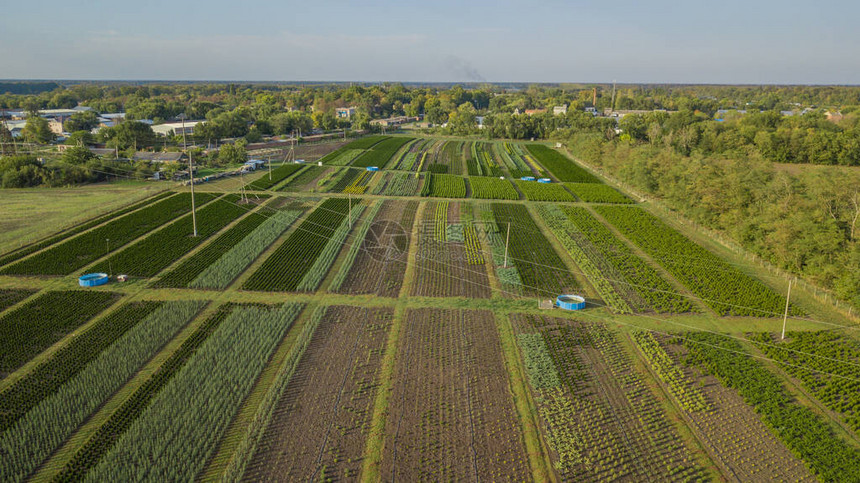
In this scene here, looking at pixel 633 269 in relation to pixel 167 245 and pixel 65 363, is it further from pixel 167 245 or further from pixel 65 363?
pixel 167 245

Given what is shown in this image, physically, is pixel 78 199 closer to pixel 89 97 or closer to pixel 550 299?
pixel 550 299

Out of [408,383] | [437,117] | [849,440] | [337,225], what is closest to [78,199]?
[337,225]

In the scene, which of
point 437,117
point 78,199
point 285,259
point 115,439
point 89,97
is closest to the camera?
point 115,439

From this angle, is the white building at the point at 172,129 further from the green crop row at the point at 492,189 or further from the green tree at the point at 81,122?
the green crop row at the point at 492,189

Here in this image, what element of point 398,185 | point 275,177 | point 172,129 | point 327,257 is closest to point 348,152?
point 275,177

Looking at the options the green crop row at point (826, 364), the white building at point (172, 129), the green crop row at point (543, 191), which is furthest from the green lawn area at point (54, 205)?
the green crop row at point (826, 364)

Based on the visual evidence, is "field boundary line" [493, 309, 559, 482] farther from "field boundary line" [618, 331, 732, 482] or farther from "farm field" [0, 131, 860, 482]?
"field boundary line" [618, 331, 732, 482]

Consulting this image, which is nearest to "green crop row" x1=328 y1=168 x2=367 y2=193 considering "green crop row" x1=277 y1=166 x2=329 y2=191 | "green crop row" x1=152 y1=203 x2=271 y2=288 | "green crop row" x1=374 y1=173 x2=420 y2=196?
"green crop row" x1=277 y1=166 x2=329 y2=191
